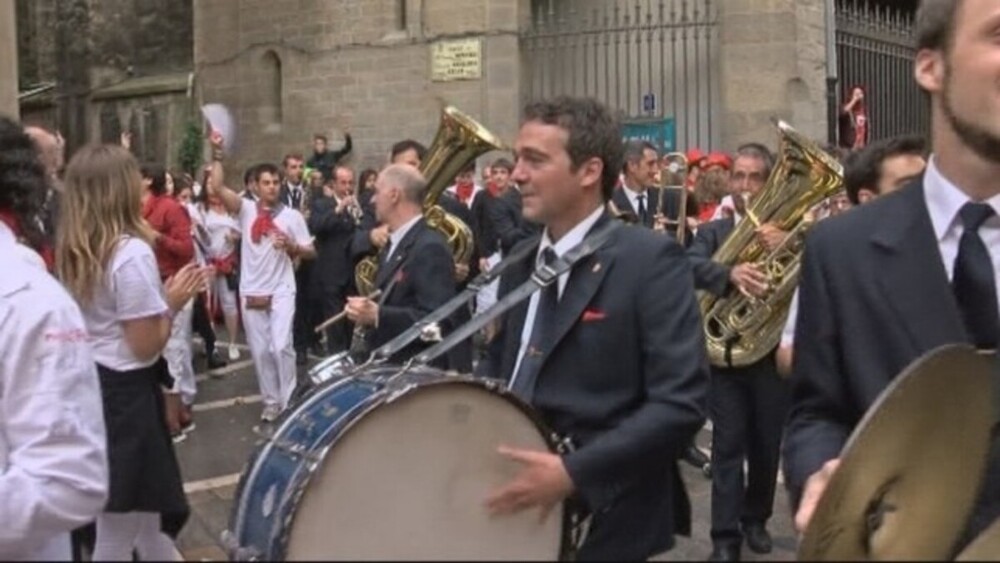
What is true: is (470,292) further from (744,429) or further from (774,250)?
(744,429)

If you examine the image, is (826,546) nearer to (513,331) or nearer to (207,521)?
(513,331)

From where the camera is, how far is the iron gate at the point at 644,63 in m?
17.9

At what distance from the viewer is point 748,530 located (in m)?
6.74

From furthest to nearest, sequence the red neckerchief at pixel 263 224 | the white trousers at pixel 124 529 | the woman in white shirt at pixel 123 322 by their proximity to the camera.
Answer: the red neckerchief at pixel 263 224 → the woman in white shirt at pixel 123 322 → the white trousers at pixel 124 529

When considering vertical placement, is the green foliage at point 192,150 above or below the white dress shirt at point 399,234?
below

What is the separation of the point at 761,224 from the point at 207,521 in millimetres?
2984

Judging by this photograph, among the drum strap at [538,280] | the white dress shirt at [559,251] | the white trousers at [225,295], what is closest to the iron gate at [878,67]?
the white trousers at [225,295]

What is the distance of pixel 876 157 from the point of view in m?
5.20

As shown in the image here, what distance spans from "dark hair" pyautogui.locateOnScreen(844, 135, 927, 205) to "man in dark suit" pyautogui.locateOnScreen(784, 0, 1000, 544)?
2.49 metres

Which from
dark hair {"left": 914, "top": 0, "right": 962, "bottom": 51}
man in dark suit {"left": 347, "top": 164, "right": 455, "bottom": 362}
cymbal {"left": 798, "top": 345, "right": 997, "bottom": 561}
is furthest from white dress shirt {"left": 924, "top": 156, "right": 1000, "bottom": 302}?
man in dark suit {"left": 347, "top": 164, "right": 455, "bottom": 362}

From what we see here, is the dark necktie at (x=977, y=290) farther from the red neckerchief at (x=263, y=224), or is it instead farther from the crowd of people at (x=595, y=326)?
the red neckerchief at (x=263, y=224)

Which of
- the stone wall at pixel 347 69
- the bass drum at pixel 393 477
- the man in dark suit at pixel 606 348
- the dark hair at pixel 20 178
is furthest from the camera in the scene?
the stone wall at pixel 347 69

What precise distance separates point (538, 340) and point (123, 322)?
212 cm

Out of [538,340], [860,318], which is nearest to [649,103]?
[538,340]
